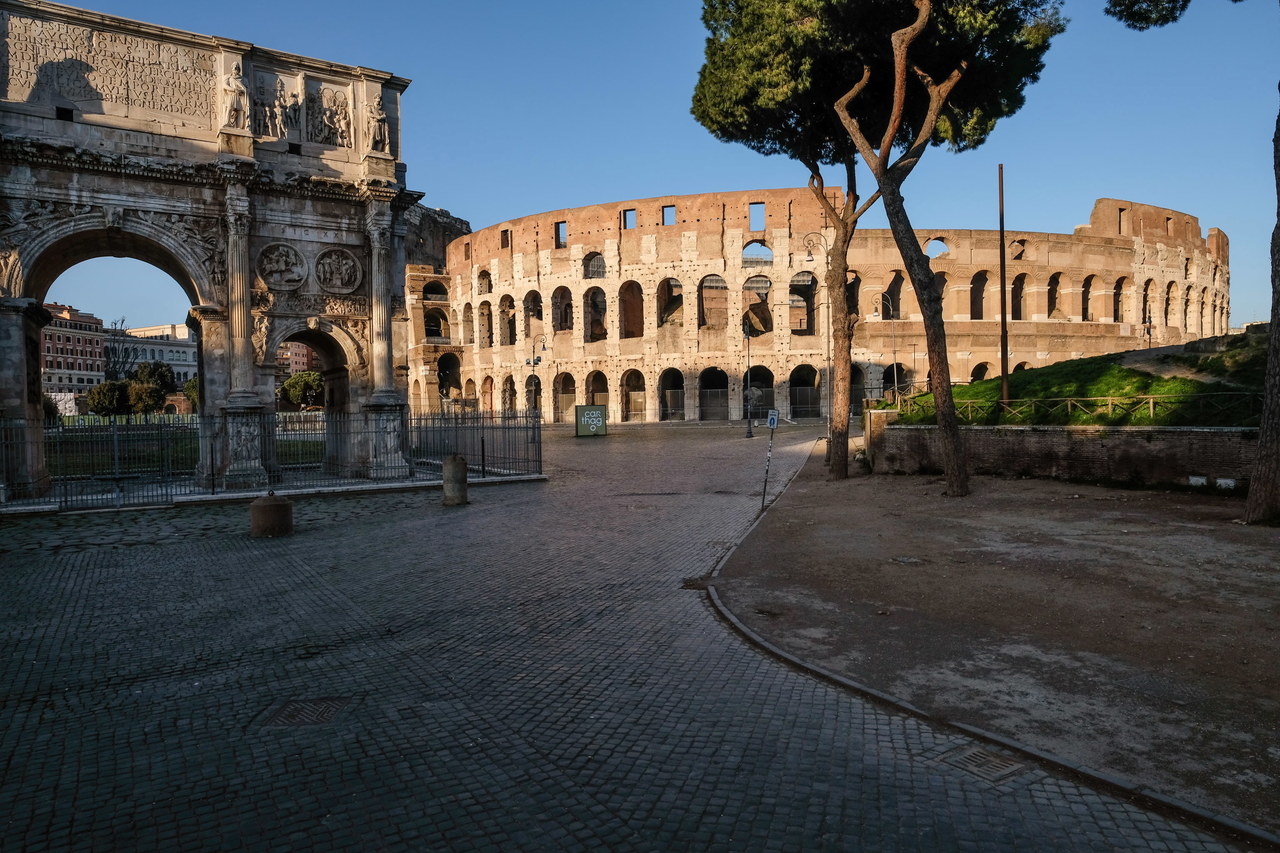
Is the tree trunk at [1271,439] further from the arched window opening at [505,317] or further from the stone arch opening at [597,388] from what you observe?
the arched window opening at [505,317]

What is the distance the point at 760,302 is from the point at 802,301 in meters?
5.62

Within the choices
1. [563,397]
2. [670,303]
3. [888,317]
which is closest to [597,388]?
[563,397]

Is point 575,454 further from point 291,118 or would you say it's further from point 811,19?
point 811,19

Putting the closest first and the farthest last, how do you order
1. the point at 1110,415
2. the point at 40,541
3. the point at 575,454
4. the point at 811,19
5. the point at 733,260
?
the point at 40,541 → the point at 1110,415 → the point at 811,19 → the point at 575,454 → the point at 733,260

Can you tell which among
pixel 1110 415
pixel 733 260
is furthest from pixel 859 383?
pixel 1110 415

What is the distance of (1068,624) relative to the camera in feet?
21.0

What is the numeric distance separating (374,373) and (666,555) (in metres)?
12.3

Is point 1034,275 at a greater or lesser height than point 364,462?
greater

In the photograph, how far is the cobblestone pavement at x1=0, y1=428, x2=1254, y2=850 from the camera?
3.51 meters

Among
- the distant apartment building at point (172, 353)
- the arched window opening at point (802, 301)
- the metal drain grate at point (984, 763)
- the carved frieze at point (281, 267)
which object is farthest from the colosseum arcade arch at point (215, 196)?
the distant apartment building at point (172, 353)

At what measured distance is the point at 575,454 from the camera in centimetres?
2741

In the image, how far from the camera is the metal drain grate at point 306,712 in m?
4.71

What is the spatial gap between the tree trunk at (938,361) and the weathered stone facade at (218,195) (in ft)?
41.1

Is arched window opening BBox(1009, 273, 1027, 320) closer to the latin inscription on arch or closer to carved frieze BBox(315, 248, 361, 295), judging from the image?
carved frieze BBox(315, 248, 361, 295)
